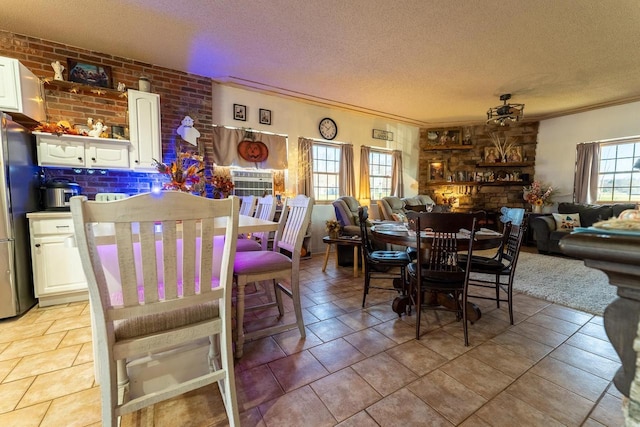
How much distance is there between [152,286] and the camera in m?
1.05

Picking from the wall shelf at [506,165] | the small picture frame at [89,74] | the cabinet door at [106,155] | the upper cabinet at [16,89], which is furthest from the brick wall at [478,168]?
the upper cabinet at [16,89]

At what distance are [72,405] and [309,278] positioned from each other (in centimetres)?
232

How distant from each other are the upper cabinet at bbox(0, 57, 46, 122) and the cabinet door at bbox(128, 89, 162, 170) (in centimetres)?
79

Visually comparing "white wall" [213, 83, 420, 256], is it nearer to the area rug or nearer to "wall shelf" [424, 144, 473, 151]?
"wall shelf" [424, 144, 473, 151]

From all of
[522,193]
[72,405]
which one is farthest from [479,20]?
[522,193]

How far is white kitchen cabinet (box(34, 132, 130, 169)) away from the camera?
267 cm

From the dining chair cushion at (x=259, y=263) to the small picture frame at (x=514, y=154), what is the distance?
20.4 ft

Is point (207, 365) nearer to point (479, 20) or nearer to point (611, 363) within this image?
point (611, 363)

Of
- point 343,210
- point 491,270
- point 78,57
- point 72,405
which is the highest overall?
point 78,57

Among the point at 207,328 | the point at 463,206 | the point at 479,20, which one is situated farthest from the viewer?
the point at 463,206

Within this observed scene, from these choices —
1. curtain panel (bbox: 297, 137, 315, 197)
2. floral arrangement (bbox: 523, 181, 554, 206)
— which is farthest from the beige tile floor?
floral arrangement (bbox: 523, 181, 554, 206)

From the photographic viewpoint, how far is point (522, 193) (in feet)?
19.5

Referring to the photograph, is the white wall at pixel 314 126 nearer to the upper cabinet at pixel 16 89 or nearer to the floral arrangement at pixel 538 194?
the upper cabinet at pixel 16 89

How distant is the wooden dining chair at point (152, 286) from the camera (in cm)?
95
